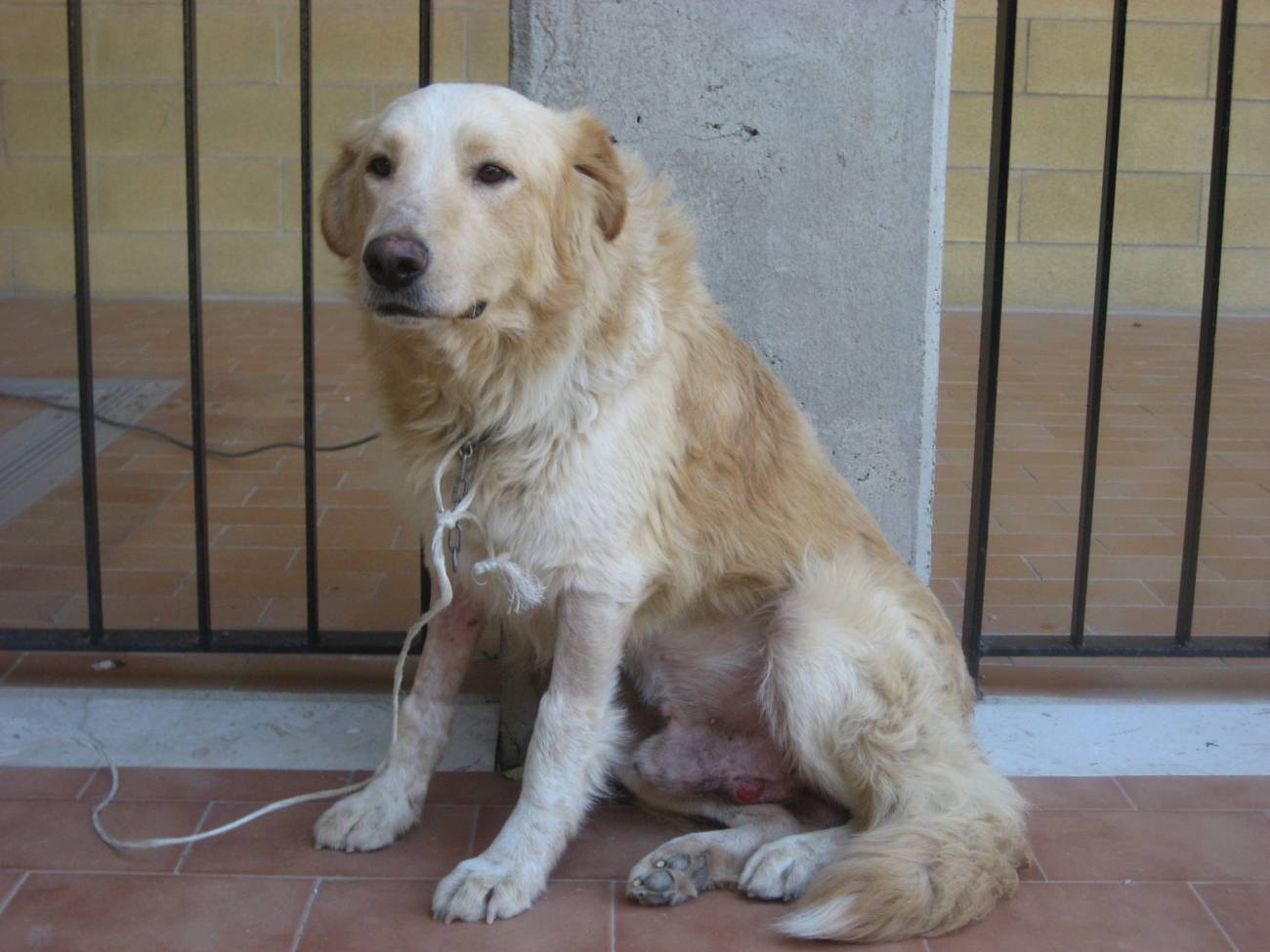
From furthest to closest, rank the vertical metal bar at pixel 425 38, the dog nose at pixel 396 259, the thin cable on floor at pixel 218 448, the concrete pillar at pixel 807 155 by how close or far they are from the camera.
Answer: the thin cable on floor at pixel 218 448, the vertical metal bar at pixel 425 38, the concrete pillar at pixel 807 155, the dog nose at pixel 396 259

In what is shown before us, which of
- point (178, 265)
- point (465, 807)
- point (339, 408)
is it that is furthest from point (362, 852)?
point (178, 265)

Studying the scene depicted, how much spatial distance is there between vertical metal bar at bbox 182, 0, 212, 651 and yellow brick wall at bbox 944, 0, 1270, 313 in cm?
552

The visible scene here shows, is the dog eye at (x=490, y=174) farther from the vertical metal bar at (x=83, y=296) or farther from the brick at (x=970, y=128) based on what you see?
the brick at (x=970, y=128)

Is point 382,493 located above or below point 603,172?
below

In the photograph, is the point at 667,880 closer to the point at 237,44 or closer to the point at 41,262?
the point at 237,44

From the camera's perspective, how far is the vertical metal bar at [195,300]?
3021mm

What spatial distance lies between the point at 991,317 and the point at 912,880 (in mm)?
1347

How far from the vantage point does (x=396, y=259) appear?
2.29 metres

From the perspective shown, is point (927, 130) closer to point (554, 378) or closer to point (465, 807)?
point (554, 378)

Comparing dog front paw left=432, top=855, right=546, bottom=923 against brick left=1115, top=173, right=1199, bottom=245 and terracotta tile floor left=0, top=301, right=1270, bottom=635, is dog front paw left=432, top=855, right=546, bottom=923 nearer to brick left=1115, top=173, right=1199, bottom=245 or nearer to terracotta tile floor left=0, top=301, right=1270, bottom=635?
terracotta tile floor left=0, top=301, right=1270, bottom=635

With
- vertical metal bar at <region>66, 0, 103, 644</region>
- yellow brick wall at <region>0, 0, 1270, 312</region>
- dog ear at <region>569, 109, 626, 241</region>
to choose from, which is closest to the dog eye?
dog ear at <region>569, 109, 626, 241</region>

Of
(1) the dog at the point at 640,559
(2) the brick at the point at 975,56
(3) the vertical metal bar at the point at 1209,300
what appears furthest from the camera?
(2) the brick at the point at 975,56

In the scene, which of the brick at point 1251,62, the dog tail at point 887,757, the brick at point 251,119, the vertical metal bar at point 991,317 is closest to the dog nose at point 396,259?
the dog tail at point 887,757

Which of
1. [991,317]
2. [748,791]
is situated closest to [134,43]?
[991,317]
